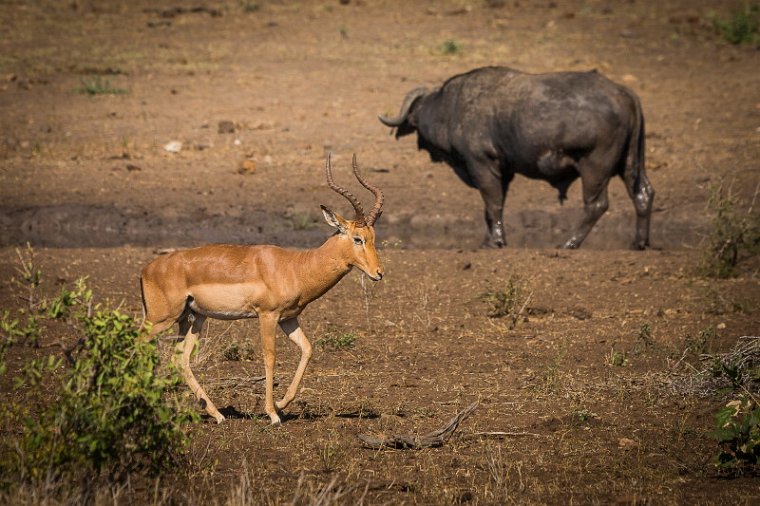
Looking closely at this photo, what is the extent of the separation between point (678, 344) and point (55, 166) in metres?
9.90

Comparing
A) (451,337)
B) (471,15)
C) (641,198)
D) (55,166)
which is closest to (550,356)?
(451,337)

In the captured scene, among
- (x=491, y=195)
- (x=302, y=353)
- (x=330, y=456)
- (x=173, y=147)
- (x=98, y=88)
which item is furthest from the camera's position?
(x=98, y=88)

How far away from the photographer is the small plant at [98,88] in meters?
19.9

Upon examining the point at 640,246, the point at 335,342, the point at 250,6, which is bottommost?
the point at 640,246

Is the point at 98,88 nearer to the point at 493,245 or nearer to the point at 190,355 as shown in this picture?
the point at 493,245

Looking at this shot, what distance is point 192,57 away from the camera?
71.8ft

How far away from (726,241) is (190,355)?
6593 millimetres

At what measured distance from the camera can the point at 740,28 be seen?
2314 centimetres

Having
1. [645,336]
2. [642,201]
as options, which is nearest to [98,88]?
[642,201]

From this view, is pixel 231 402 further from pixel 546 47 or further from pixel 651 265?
pixel 546 47

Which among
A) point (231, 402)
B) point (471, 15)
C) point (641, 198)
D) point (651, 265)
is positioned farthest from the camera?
point (471, 15)

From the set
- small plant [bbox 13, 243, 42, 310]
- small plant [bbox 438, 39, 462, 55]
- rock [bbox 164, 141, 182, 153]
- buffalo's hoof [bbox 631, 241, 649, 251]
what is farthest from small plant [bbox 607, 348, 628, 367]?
small plant [bbox 438, 39, 462, 55]

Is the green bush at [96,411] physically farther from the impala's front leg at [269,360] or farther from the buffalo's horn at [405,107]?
the buffalo's horn at [405,107]

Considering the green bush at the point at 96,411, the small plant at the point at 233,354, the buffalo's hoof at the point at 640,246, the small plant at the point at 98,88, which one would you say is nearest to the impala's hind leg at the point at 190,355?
the small plant at the point at 233,354
